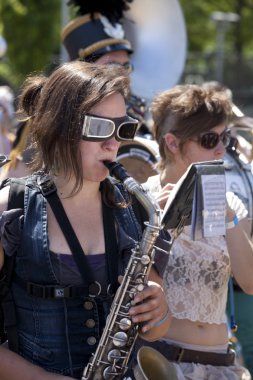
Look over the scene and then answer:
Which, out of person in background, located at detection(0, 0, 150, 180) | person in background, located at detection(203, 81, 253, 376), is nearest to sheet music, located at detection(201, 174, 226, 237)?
person in background, located at detection(203, 81, 253, 376)

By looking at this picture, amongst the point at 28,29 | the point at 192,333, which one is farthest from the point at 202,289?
the point at 28,29

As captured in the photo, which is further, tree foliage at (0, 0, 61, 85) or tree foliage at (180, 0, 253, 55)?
tree foliage at (180, 0, 253, 55)

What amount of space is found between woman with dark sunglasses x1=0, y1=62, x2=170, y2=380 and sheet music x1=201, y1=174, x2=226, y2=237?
0.78 ft

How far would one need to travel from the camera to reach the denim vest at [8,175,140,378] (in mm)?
2191

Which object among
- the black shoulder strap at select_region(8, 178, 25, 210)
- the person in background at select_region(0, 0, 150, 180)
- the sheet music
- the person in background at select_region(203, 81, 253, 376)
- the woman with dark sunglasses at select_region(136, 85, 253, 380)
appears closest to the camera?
the sheet music

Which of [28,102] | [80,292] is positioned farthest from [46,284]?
[28,102]

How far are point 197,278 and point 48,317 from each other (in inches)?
32.1

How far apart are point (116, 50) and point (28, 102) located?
2.25m

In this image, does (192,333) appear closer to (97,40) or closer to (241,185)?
(241,185)

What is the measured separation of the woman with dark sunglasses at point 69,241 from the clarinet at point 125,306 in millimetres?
31

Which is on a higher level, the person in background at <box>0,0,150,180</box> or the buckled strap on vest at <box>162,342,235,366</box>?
the person in background at <box>0,0,150,180</box>

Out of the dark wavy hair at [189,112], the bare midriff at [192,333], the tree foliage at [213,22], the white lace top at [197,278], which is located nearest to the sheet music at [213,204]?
the white lace top at [197,278]

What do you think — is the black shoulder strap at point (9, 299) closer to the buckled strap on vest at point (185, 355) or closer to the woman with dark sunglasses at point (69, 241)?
the woman with dark sunglasses at point (69, 241)

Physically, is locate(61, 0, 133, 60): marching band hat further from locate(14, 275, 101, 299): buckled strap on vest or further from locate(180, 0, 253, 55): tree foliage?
locate(180, 0, 253, 55): tree foliage
